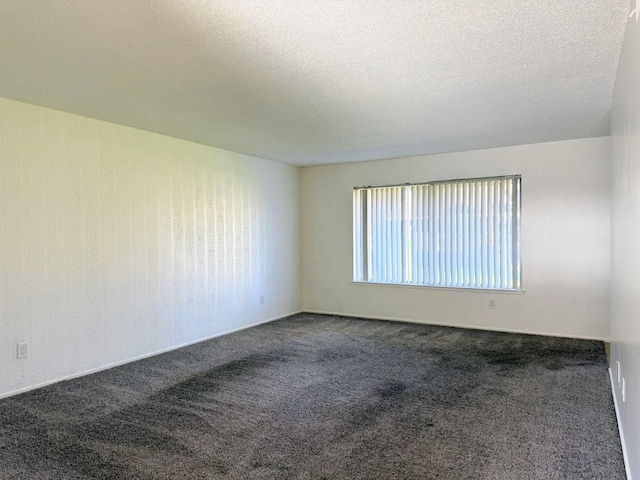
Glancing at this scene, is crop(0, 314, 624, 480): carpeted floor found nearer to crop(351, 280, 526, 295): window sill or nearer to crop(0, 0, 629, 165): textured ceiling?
crop(351, 280, 526, 295): window sill

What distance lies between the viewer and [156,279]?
4.59 metres

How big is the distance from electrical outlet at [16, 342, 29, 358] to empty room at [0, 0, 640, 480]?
2 centimetres

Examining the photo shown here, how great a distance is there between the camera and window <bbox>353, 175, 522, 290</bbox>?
5.45 meters

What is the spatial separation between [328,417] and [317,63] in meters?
2.29

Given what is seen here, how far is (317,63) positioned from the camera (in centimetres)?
269

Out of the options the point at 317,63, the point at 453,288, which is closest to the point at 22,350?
the point at 317,63

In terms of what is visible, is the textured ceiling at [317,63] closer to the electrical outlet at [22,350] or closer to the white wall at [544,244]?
the white wall at [544,244]

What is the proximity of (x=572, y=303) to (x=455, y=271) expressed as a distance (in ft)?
4.52

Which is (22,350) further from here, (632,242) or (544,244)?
(544,244)

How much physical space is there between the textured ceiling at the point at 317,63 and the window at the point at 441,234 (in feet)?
4.35

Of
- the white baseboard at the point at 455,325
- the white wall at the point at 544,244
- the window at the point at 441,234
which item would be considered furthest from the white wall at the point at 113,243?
the white wall at the point at 544,244

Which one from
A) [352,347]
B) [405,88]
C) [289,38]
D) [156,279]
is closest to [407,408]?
[352,347]

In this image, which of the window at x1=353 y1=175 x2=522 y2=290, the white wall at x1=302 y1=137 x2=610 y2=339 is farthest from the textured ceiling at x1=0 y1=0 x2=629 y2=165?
the window at x1=353 y1=175 x2=522 y2=290

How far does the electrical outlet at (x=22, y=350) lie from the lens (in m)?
3.44
